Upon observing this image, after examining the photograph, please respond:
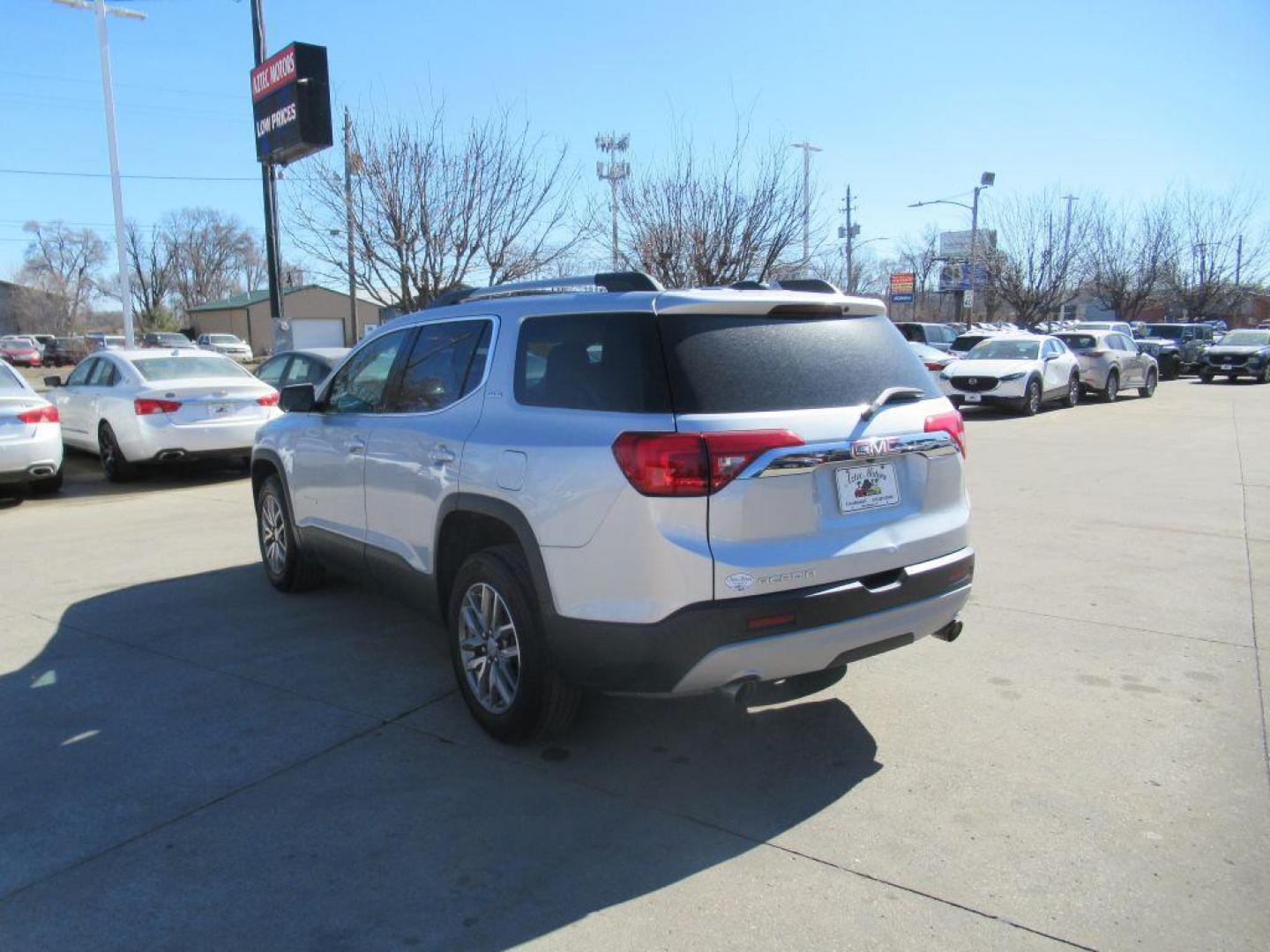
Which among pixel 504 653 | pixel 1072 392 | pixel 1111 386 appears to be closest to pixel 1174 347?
pixel 1111 386

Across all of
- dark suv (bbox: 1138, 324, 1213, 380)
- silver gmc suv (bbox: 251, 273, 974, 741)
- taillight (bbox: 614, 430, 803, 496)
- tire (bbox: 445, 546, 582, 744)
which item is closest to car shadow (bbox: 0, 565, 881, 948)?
tire (bbox: 445, 546, 582, 744)

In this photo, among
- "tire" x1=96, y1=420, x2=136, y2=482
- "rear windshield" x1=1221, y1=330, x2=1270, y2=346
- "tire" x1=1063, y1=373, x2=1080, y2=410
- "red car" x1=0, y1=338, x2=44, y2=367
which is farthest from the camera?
"red car" x1=0, y1=338, x2=44, y2=367

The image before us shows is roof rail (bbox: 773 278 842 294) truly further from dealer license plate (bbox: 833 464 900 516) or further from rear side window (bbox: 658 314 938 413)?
dealer license plate (bbox: 833 464 900 516)

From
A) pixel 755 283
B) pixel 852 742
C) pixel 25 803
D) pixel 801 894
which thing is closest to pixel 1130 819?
pixel 852 742

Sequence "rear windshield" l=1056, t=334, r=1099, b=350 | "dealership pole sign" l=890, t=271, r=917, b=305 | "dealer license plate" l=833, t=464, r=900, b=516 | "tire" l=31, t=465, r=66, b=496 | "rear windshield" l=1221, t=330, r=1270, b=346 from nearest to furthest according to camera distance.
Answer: "dealer license plate" l=833, t=464, r=900, b=516 → "tire" l=31, t=465, r=66, b=496 → "rear windshield" l=1056, t=334, r=1099, b=350 → "rear windshield" l=1221, t=330, r=1270, b=346 → "dealership pole sign" l=890, t=271, r=917, b=305

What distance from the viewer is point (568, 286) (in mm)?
4336

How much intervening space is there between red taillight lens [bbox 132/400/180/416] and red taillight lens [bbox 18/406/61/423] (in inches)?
33.3

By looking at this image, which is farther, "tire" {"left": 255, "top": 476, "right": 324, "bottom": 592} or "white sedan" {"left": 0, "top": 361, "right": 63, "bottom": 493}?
"white sedan" {"left": 0, "top": 361, "right": 63, "bottom": 493}

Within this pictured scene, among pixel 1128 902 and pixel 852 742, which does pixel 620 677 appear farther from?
pixel 1128 902

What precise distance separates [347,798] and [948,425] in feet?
9.23

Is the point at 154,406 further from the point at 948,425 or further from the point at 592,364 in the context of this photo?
the point at 948,425

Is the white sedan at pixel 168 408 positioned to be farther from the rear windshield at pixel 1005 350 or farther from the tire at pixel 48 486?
the rear windshield at pixel 1005 350

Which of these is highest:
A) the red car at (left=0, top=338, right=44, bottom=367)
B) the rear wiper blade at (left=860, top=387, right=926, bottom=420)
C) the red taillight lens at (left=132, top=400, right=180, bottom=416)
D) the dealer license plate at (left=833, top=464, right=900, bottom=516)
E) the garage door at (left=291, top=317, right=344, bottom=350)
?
the garage door at (left=291, top=317, right=344, bottom=350)

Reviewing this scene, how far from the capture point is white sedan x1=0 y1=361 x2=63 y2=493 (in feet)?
30.0
